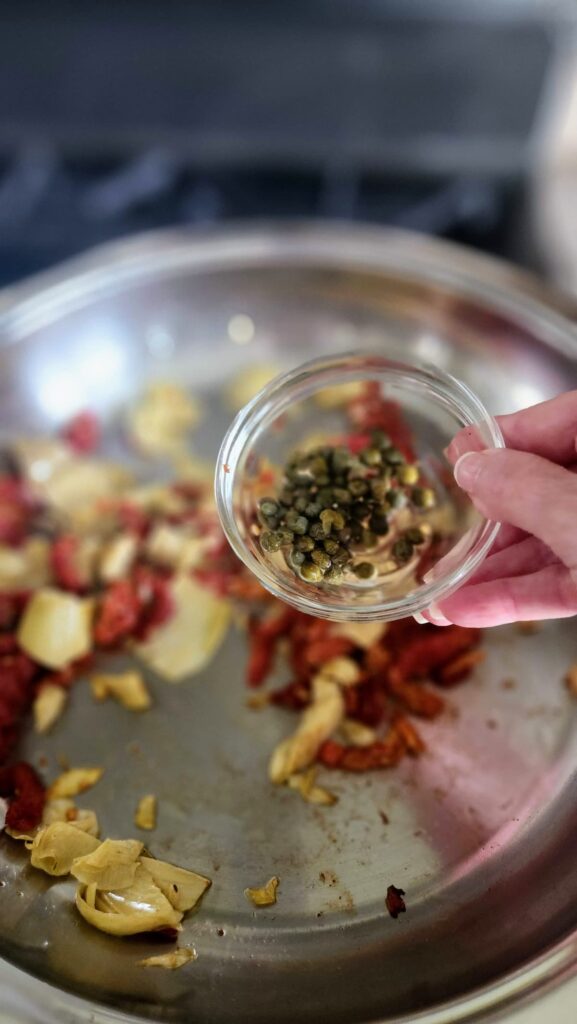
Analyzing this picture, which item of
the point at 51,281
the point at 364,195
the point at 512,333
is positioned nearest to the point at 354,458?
the point at 512,333

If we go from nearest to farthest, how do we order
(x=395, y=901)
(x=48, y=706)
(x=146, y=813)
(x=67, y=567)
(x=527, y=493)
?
(x=527, y=493)
(x=395, y=901)
(x=146, y=813)
(x=48, y=706)
(x=67, y=567)

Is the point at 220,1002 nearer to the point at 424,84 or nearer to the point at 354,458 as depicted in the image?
the point at 354,458

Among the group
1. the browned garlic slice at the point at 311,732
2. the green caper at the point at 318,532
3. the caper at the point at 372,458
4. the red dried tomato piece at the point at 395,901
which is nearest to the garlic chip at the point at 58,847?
the browned garlic slice at the point at 311,732

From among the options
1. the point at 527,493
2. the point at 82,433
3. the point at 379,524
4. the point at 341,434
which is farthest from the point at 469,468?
the point at 82,433

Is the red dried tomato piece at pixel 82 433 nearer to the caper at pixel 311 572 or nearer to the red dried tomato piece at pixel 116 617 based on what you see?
the red dried tomato piece at pixel 116 617

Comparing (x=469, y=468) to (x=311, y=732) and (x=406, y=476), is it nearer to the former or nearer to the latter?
(x=406, y=476)

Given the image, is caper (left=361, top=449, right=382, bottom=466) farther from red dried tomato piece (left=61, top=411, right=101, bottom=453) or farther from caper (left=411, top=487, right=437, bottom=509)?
red dried tomato piece (left=61, top=411, right=101, bottom=453)
